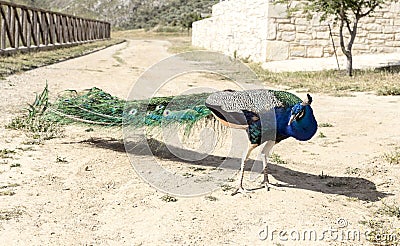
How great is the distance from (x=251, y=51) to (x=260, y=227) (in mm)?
14931

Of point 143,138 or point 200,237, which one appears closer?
point 200,237

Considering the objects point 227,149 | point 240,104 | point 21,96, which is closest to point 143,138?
point 227,149

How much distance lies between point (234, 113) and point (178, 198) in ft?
2.97

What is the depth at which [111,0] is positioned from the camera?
8700 cm

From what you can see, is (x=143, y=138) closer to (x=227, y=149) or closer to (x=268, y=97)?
(x=227, y=149)

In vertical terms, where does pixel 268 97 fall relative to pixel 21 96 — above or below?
above

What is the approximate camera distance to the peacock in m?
4.44

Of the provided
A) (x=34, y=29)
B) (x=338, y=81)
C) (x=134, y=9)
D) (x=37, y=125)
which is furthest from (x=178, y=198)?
(x=134, y=9)

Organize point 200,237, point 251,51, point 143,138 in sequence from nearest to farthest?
point 200,237, point 143,138, point 251,51

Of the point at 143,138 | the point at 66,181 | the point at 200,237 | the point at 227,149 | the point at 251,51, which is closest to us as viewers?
the point at 200,237

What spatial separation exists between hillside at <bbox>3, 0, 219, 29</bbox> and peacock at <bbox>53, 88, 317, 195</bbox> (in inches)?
2282

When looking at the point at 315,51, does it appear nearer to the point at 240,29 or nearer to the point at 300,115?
the point at 240,29

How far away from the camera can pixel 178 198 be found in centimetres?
468

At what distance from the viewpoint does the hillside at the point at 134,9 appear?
2670 inches
